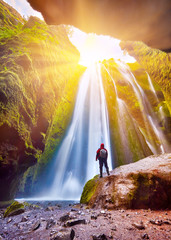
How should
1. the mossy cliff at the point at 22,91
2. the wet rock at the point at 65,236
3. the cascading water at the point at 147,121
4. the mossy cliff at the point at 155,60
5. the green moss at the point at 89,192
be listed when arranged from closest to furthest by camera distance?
the wet rock at the point at 65,236 < the green moss at the point at 89,192 < the mossy cliff at the point at 22,91 < the mossy cliff at the point at 155,60 < the cascading water at the point at 147,121

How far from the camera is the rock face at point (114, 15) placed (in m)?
3.01

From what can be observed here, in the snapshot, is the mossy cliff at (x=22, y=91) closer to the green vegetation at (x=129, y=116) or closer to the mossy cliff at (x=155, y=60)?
the mossy cliff at (x=155, y=60)

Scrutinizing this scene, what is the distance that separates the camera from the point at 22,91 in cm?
695

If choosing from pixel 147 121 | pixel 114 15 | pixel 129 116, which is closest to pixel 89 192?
pixel 114 15

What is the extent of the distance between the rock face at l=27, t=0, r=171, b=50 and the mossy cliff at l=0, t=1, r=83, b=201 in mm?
2685

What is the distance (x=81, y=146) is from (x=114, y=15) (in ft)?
56.0

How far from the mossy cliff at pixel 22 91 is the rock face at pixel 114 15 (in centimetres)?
269

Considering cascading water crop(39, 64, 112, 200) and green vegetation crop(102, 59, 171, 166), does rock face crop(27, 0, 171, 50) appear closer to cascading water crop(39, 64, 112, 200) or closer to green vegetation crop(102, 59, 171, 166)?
cascading water crop(39, 64, 112, 200)

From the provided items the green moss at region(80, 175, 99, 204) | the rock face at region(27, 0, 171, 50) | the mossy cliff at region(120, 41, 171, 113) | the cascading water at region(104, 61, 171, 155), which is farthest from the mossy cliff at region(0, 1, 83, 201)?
the cascading water at region(104, 61, 171, 155)

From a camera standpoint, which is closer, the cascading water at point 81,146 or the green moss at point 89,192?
the green moss at point 89,192

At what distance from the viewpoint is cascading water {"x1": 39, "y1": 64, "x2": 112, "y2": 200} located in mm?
14966

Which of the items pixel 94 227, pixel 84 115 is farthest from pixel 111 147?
pixel 94 227

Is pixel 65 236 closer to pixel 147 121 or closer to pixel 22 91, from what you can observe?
pixel 22 91

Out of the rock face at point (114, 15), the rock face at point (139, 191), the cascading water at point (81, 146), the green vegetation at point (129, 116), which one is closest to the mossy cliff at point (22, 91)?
the rock face at point (114, 15)
